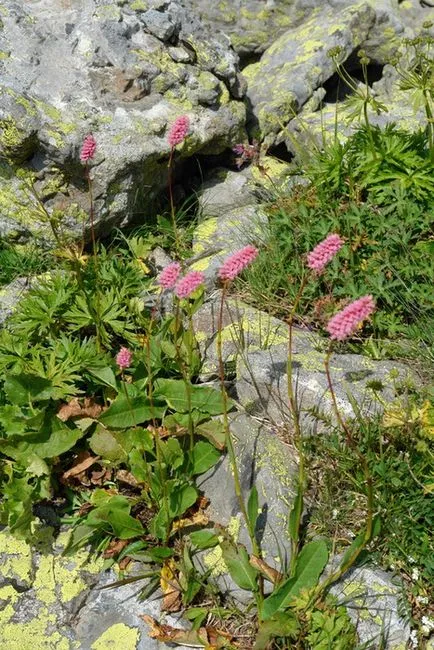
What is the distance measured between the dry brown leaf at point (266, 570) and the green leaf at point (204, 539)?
0.79 feet

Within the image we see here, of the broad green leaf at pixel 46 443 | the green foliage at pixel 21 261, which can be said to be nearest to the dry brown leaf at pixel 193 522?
the broad green leaf at pixel 46 443

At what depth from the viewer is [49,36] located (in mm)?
5836

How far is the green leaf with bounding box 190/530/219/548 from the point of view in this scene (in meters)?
3.87

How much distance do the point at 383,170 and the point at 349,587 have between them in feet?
9.65

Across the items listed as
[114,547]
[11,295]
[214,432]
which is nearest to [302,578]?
[214,432]

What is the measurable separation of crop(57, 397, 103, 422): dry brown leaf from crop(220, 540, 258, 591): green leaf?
1.17 m

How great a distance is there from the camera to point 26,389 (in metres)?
4.16

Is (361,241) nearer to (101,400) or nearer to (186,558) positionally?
(101,400)

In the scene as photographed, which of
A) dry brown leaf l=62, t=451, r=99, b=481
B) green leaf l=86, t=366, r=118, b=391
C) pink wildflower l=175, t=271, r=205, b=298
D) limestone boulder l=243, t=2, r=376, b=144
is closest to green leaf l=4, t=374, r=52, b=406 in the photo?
green leaf l=86, t=366, r=118, b=391

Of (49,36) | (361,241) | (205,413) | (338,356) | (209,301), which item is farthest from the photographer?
(49,36)

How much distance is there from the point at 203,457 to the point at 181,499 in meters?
0.31

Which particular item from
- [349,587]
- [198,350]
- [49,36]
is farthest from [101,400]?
[49,36]

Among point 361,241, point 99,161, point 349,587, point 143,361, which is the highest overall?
point 99,161

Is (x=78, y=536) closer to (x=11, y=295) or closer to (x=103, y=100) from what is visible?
(x=11, y=295)
